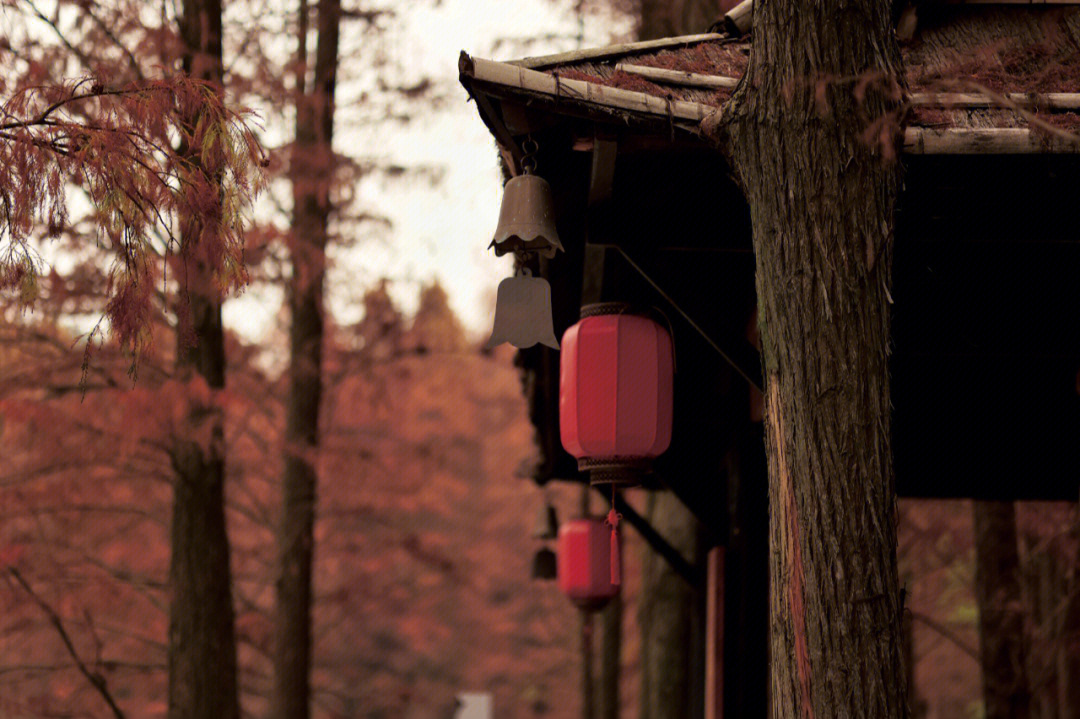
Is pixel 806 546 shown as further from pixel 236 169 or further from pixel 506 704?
pixel 506 704

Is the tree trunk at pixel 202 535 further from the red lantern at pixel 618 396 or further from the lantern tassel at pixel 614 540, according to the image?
the lantern tassel at pixel 614 540

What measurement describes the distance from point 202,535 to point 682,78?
521 cm

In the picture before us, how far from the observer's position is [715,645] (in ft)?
22.6

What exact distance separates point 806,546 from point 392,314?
9.60 metres

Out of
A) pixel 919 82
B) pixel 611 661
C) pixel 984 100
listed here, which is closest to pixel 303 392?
pixel 611 661

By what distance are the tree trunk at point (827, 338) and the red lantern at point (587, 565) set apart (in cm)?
630

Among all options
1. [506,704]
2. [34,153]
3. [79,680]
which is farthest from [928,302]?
[506,704]

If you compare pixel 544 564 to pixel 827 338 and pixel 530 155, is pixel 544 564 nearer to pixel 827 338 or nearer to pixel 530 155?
pixel 530 155

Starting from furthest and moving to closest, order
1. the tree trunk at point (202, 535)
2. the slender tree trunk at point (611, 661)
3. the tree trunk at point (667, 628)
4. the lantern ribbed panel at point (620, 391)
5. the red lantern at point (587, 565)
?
the slender tree trunk at point (611, 661)
the tree trunk at point (667, 628)
the red lantern at point (587, 565)
the tree trunk at point (202, 535)
the lantern ribbed panel at point (620, 391)

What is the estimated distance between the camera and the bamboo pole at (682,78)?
14.9 feet

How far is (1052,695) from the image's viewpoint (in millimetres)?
13742

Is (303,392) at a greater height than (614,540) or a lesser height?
greater

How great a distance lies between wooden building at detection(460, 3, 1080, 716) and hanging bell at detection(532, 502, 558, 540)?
5.58m

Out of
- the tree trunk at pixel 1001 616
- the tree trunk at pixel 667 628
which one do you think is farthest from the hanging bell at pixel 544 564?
the tree trunk at pixel 1001 616
